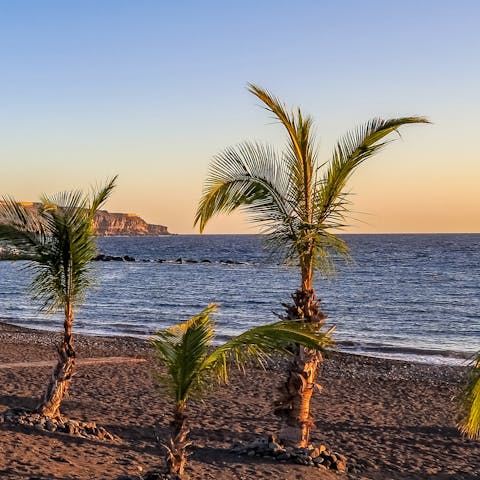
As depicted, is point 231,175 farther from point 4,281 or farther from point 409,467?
point 4,281

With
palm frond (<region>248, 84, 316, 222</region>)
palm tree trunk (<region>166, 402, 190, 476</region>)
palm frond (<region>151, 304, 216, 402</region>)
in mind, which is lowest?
palm tree trunk (<region>166, 402, 190, 476</region>)

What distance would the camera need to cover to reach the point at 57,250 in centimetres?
1246

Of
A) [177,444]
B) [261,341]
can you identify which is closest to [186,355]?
[261,341]

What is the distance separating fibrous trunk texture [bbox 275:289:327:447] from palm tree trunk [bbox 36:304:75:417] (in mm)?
4127

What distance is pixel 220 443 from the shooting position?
1284cm

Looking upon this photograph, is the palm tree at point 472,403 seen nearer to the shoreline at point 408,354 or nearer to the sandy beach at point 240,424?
the sandy beach at point 240,424

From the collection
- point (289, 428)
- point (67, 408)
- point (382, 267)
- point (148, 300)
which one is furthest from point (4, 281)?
point (289, 428)

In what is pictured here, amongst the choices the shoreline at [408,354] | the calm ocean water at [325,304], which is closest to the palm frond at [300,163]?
the calm ocean water at [325,304]

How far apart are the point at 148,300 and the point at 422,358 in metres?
28.1

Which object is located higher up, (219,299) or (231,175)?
(231,175)

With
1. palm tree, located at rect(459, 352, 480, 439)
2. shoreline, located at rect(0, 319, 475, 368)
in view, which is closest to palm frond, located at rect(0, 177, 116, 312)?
palm tree, located at rect(459, 352, 480, 439)

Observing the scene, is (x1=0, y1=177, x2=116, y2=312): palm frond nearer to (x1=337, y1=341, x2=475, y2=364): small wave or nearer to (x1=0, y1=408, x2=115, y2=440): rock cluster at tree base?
(x1=0, y1=408, x2=115, y2=440): rock cluster at tree base

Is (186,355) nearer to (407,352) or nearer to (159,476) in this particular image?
(159,476)

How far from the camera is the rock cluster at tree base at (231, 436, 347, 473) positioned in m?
11.2
